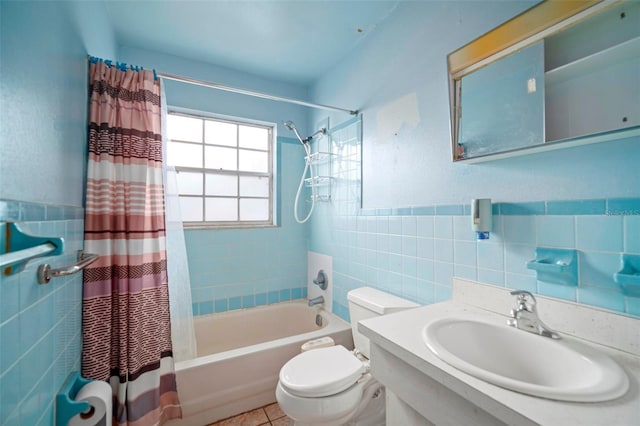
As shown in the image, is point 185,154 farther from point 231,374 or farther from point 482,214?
point 482,214

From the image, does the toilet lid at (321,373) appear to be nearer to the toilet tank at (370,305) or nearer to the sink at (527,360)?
the toilet tank at (370,305)

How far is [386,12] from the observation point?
1.64 meters

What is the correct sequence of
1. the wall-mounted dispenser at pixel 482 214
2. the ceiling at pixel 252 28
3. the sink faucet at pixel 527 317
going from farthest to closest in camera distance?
the ceiling at pixel 252 28 → the wall-mounted dispenser at pixel 482 214 → the sink faucet at pixel 527 317

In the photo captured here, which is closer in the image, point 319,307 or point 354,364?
point 354,364

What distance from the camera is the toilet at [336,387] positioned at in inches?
43.5

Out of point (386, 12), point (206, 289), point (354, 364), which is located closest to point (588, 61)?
point (386, 12)

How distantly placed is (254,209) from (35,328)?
5.96 feet

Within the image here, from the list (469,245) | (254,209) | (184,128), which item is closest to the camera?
(469,245)

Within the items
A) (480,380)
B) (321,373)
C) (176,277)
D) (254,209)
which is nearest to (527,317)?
(480,380)

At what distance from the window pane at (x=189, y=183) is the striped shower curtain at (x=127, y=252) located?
2.45 ft

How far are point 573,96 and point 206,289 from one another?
8.00 ft

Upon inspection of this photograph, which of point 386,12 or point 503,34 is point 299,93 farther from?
point 503,34

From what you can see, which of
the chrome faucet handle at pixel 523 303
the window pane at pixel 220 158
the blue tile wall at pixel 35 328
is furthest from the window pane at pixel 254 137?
the chrome faucet handle at pixel 523 303

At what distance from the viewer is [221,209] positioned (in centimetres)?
237
